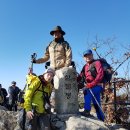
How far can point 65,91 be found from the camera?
8.71 metres

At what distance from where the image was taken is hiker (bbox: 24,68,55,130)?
755 cm

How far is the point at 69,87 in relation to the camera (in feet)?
28.7

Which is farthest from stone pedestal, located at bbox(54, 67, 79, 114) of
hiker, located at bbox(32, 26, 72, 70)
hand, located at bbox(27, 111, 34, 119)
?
Result: hand, located at bbox(27, 111, 34, 119)

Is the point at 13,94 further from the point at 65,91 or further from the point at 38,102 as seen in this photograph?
the point at 38,102

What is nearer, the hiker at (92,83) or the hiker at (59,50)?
the hiker at (92,83)

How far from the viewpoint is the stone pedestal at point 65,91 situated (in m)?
8.70

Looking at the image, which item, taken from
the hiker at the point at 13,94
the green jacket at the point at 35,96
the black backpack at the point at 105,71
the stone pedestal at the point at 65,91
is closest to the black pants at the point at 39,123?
the green jacket at the point at 35,96

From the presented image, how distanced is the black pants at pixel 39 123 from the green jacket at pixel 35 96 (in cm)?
15

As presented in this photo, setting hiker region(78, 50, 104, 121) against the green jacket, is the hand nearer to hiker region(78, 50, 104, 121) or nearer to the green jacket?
the green jacket

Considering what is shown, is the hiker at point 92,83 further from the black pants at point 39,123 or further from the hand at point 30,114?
the hand at point 30,114

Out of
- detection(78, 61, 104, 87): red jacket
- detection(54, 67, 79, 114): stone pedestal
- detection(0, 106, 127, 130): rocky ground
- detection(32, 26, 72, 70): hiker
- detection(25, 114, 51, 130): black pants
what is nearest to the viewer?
detection(25, 114, 51, 130): black pants

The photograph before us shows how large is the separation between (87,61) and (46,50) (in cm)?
138

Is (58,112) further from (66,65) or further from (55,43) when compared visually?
(55,43)

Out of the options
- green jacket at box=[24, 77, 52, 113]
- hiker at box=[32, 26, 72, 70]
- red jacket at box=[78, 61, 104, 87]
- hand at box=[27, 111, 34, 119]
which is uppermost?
hiker at box=[32, 26, 72, 70]
